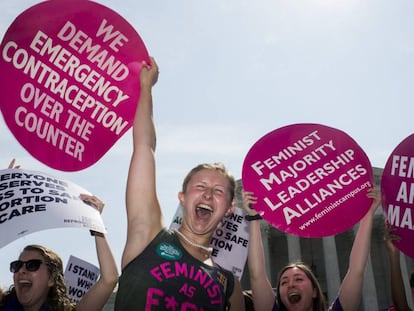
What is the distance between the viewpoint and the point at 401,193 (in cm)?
741

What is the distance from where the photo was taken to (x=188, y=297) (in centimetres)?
317

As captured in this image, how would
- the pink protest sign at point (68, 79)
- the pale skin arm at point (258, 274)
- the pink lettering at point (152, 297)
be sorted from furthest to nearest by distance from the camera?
the pale skin arm at point (258, 274)
the pink protest sign at point (68, 79)
the pink lettering at point (152, 297)

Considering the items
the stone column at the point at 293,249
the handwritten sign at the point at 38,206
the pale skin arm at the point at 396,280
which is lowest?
the stone column at the point at 293,249

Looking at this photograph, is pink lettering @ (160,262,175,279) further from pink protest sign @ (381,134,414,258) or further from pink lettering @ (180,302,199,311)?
pink protest sign @ (381,134,414,258)

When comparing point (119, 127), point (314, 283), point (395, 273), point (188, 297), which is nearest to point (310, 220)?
point (314, 283)

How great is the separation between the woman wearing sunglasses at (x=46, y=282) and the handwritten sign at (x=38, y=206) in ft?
1.03

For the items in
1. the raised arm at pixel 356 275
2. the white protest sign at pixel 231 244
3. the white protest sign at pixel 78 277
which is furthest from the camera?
the white protest sign at pixel 78 277

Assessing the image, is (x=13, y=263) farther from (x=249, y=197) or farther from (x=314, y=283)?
(x=314, y=283)

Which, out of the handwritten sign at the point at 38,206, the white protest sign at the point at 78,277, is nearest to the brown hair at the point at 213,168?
the handwritten sign at the point at 38,206

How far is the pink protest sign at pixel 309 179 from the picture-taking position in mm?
6785

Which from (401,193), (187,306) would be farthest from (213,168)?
(401,193)

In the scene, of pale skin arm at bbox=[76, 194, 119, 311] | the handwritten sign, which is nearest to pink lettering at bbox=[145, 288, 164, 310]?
the handwritten sign

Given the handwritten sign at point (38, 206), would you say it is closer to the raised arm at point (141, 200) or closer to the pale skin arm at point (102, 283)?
the pale skin arm at point (102, 283)

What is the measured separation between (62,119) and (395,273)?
568cm
